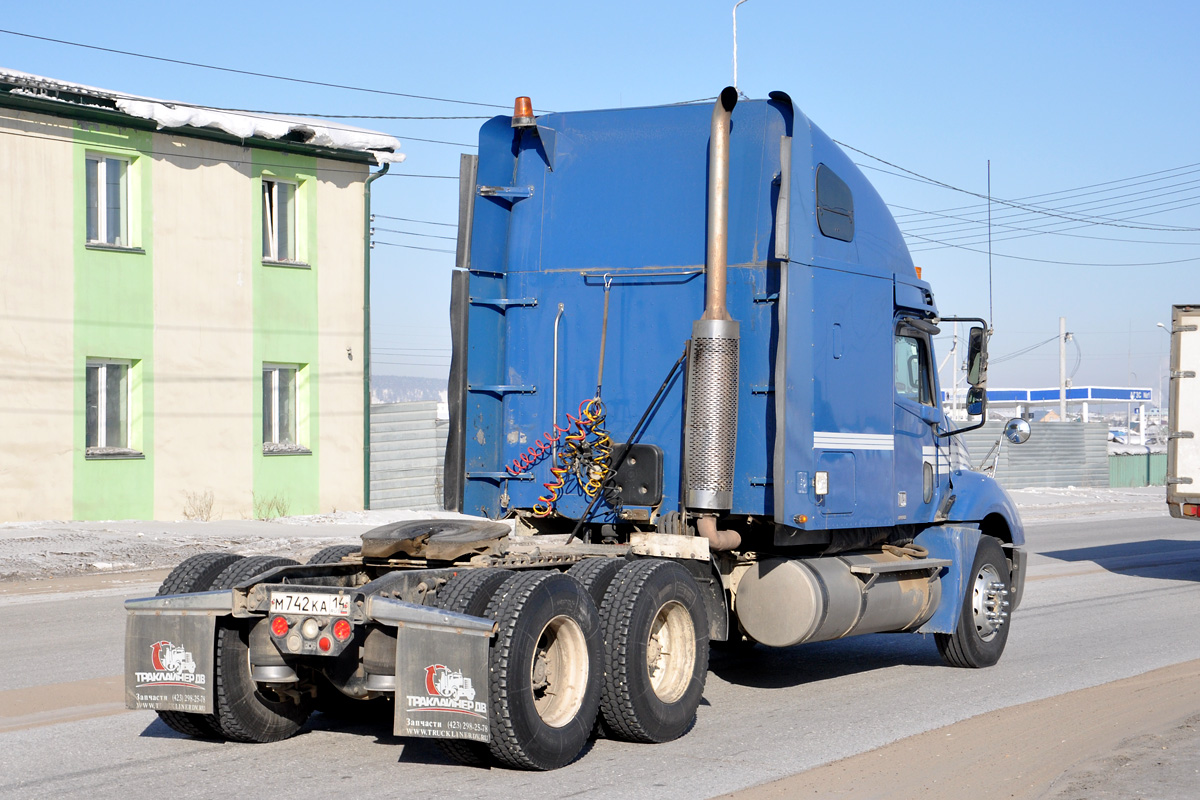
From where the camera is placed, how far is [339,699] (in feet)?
25.9

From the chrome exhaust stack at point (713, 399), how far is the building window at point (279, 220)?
18.1m

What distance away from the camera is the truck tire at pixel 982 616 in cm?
1003

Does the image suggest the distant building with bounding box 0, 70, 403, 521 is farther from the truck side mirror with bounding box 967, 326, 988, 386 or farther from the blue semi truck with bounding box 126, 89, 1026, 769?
the truck side mirror with bounding box 967, 326, 988, 386

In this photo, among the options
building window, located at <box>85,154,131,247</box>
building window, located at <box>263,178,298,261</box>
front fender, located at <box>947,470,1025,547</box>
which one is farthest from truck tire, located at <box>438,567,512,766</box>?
building window, located at <box>263,178,298,261</box>

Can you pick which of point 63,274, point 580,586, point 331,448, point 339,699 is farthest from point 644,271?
point 331,448

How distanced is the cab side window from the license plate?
478cm

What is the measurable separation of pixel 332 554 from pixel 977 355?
16.7 ft

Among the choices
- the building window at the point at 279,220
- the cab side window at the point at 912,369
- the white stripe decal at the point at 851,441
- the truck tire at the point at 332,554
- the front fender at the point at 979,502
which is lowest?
the truck tire at the point at 332,554

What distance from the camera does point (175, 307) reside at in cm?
2339

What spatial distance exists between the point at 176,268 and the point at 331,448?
4.60 m

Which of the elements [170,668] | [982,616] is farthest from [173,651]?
[982,616]

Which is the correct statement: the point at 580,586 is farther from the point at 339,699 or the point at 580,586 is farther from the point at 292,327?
the point at 292,327

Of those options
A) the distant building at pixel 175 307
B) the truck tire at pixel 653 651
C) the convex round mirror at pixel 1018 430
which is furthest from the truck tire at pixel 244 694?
the distant building at pixel 175 307

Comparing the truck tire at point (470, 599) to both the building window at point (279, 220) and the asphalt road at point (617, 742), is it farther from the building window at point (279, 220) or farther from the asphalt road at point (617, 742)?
the building window at point (279, 220)
